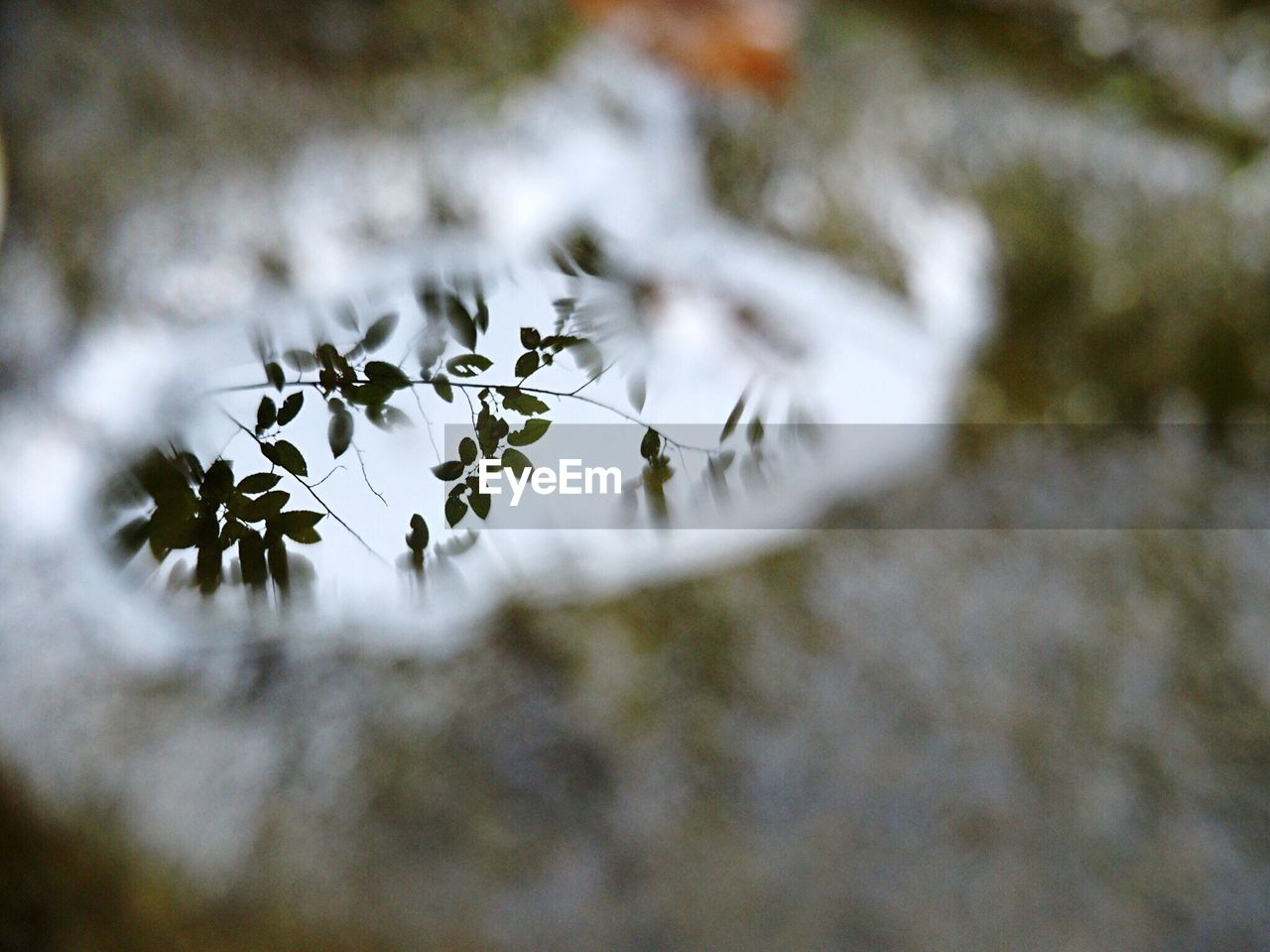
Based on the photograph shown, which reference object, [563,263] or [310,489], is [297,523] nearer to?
[310,489]

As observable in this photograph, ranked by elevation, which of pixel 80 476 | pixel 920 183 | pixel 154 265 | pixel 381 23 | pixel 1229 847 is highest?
pixel 381 23

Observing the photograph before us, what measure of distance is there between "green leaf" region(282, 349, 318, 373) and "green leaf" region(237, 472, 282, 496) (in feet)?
0.11

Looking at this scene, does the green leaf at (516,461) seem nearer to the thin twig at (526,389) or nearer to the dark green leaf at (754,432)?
the thin twig at (526,389)

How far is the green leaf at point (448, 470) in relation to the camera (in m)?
0.32

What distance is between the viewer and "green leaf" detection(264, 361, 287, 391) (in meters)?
0.32

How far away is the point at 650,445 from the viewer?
0.35 meters

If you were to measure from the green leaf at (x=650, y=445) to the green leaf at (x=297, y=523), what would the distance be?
0.11m

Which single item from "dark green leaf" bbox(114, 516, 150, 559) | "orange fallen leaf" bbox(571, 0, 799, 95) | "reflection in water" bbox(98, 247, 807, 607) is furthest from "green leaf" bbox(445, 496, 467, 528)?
"orange fallen leaf" bbox(571, 0, 799, 95)

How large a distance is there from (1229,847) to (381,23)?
125 cm

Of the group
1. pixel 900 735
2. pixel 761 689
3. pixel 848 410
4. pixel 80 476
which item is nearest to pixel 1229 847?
pixel 900 735

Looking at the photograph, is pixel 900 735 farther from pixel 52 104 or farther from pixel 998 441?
pixel 52 104

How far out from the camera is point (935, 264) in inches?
48.0

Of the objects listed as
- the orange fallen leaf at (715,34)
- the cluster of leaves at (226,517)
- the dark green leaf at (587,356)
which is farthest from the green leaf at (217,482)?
the orange fallen leaf at (715,34)

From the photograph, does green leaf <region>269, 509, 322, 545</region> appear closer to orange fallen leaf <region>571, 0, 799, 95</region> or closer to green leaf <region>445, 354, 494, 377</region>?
green leaf <region>445, 354, 494, 377</region>
